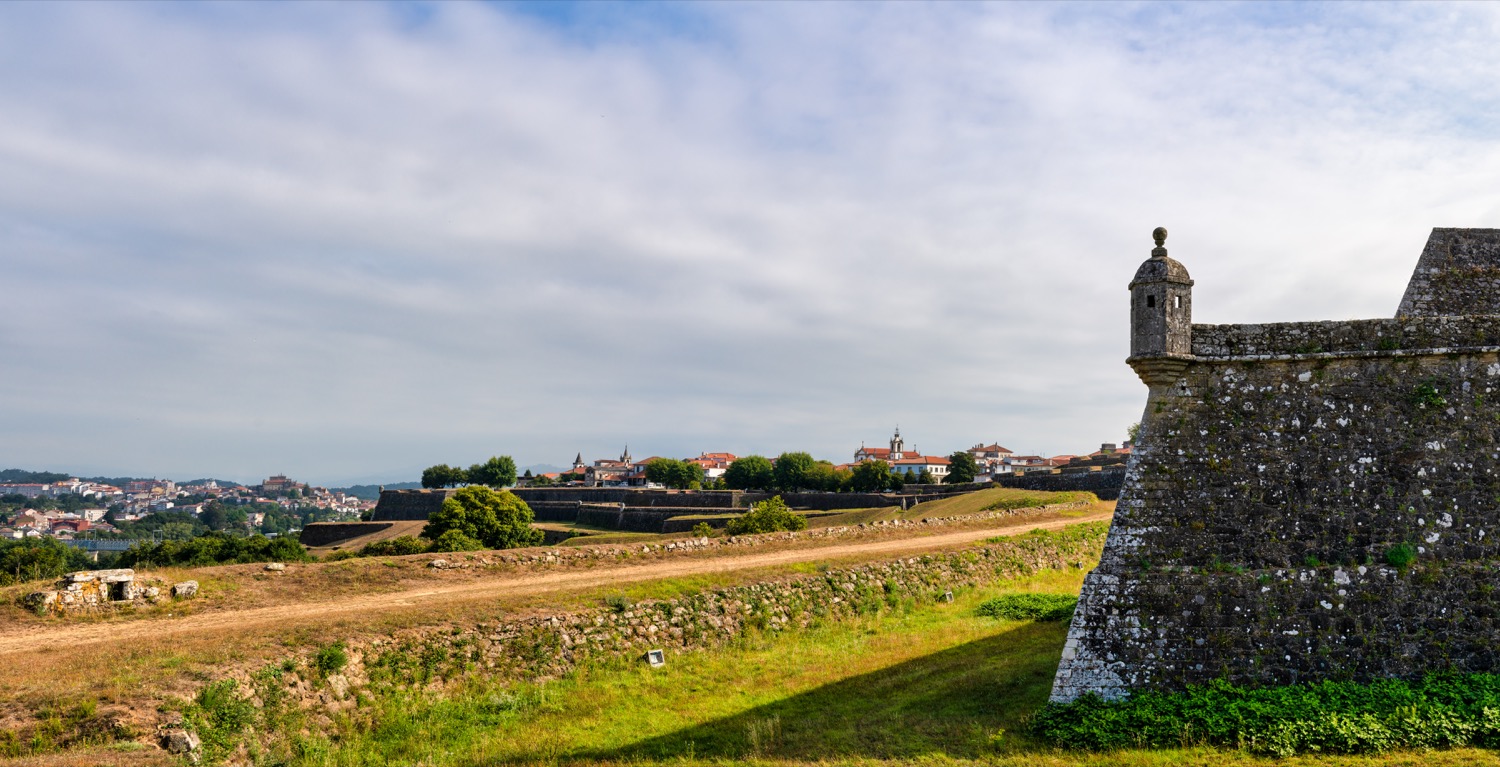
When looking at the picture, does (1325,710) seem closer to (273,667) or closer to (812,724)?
(812,724)

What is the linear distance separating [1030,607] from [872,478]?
70553 millimetres

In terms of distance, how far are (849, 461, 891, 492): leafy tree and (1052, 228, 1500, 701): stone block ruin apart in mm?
79811

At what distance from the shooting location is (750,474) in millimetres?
113250

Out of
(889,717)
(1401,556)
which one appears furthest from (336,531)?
(1401,556)

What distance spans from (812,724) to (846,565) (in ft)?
37.4

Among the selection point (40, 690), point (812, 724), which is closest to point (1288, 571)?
point (812, 724)

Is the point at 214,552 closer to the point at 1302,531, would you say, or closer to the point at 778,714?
the point at 778,714

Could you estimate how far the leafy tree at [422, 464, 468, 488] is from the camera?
14125 centimetres

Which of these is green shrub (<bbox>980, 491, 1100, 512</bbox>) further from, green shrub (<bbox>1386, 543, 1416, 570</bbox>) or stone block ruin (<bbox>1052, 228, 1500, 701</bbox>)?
green shrub (<bbox>1386, 543, 1416, 570</bbox>)

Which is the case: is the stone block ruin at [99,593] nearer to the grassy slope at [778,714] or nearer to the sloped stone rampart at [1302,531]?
the grassy slope at [778,714]

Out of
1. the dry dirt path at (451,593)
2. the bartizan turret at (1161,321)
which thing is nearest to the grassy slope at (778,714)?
the dry dirt path at (451,593)

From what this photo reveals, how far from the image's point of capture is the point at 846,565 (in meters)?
26.1

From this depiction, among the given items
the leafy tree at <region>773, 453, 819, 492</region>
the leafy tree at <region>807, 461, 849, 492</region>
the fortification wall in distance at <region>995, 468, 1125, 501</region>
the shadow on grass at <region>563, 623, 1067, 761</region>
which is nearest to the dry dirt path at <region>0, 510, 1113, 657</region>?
the shadow on grass at <region>563, 623, 1067, 761</region>

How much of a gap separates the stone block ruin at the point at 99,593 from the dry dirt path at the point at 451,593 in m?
1.06
